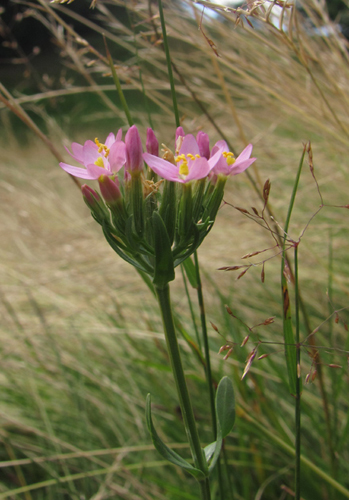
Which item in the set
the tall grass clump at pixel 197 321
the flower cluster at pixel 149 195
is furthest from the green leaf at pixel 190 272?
the flower cluster at pixel 149 195

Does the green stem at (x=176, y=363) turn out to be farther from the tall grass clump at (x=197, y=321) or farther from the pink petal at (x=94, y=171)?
the pink petal at (x=94, y=171)

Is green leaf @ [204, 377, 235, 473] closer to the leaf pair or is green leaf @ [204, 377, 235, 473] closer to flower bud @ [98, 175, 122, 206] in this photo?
the leaf pair

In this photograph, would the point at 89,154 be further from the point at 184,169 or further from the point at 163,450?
the point at 163,450

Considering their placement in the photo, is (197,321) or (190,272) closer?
(190,272)

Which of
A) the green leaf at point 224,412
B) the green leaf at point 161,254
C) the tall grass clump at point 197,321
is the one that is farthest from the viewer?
the tall grass clump at point 197,321

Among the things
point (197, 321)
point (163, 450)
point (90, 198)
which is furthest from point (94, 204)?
point (197, 321)

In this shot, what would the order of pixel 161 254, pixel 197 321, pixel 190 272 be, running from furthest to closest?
pixel 197 321
pixel 190 272
pixel 161 254
